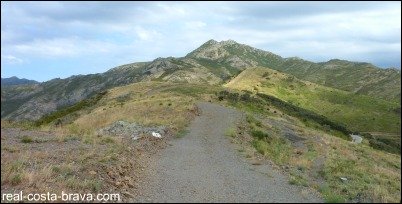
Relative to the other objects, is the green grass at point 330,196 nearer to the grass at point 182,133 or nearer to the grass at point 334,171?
the grass at point 334,171

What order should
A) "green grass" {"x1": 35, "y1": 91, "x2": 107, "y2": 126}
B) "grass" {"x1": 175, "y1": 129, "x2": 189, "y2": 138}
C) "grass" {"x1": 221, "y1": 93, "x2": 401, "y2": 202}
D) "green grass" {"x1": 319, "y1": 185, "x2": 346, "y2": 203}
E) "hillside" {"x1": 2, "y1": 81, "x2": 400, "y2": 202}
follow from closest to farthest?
"green grass" {"x1": 319, "y1": 185, "x2": 346, "y2": 203} < "hillside" {"x1": 2, "y1": 81, "x2": 400, "y2": 202} < "grass" {"x1": 221, "y1": 93, "x2": 401, "y2": 202} < "grass" {"x1": 175, "y1": 129, "x2": 189, "y2": 138} < "green grass" {"x1": 35, "y1": 91, "x2": 107, "y2": 126}

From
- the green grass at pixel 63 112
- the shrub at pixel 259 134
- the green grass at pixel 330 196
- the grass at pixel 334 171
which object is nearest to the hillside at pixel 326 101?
the green grass at pixel 63 112

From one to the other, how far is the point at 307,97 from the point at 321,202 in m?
130

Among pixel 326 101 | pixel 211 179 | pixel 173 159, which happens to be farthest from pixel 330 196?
pixel 326 101

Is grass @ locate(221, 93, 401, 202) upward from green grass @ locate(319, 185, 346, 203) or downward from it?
downward

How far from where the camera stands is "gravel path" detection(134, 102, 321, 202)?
15.5 m

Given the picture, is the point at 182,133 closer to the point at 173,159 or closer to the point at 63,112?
the point at 173,159

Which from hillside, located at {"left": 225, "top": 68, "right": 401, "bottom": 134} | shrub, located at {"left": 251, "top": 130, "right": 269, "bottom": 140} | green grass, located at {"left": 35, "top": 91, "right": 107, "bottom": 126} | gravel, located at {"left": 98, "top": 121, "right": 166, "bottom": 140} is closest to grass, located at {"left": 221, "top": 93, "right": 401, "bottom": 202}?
shrub, located at {"left": 251, "top": 130, "right": 269, "bottom": 140}

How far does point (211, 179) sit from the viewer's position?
62.1 feet

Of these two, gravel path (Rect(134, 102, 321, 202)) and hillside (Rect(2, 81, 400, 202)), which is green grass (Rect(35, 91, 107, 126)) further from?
gravel path (Rect(134, 102, 321, 202))

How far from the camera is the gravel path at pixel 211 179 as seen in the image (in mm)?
15461

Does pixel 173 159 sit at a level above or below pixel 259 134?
above

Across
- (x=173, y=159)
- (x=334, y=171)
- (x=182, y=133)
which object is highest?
(x=173, y=159)

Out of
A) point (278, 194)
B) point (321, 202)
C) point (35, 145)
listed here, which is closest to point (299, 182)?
point (278, 194)
